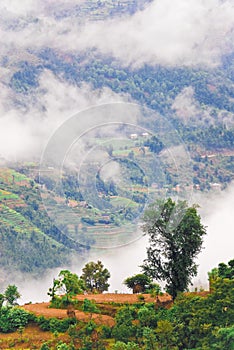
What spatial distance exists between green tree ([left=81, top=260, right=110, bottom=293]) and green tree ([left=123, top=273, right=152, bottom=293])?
108 inches

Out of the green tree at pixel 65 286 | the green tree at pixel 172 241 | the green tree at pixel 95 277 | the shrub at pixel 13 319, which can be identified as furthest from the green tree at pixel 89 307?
the green tree at pixel 95 277

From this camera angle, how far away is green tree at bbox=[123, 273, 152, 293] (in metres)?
29.3

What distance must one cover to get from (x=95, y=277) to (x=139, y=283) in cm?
327

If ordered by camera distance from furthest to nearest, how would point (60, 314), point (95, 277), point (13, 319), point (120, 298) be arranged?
1. point (95, 277)
2. point (120, 298)
3. point (60, 314)
4. point (13, 319)

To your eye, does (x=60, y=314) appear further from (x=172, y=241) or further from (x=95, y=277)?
(x=95, y=277)

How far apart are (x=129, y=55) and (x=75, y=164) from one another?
166750 millimetres

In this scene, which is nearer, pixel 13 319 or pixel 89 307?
pixel 13 319

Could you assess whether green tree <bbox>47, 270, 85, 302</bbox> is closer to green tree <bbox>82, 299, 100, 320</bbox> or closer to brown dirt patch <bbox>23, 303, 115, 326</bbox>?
brown dirt patch <bbox>23, 303, 115, 326</bbox>

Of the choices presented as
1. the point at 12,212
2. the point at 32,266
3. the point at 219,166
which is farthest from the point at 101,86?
the point at 32,266

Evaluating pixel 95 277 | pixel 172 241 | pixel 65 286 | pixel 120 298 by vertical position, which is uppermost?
pixel 95 277

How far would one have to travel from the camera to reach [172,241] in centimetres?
2653

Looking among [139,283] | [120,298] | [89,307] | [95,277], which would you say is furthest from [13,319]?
[95,277]

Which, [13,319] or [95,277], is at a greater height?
[95,277]

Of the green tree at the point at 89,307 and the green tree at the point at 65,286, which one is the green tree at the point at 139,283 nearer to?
the green tree at the point at 65,286
